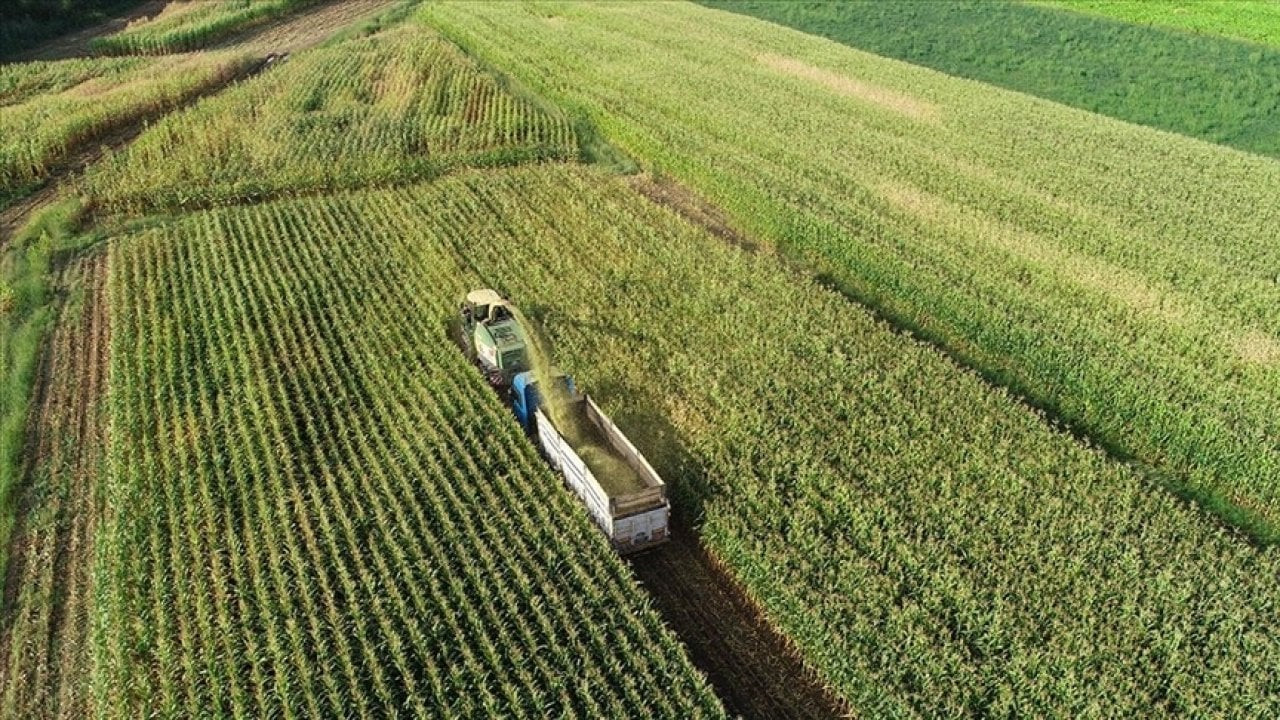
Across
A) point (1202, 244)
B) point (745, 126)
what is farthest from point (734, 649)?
point (745, 126)

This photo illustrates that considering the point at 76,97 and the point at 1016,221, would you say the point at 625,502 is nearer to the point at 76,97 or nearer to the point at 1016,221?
the point at 1016,221

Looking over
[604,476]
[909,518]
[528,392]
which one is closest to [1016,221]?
[909,518]

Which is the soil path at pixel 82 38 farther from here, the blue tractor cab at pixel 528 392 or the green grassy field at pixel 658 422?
the blue tractor cab at pixel 528 392

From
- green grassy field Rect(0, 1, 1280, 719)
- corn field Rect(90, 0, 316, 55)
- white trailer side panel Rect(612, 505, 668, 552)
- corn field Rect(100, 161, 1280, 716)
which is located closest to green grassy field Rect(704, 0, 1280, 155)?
green grassy field Rect(0, 1, 1280, 719)

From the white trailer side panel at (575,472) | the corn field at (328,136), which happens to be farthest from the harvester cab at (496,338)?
the corn field at (328,136)

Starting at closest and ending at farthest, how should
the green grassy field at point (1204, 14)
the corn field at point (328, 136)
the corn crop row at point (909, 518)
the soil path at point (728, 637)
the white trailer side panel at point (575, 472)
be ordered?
the corn crop row at point (909, 518) < the soil path at point (728, 637) < the white trailer side panel at point (575, 472) < the corn field at point (328, 136) < the green grassy field at point (1204, 14)
